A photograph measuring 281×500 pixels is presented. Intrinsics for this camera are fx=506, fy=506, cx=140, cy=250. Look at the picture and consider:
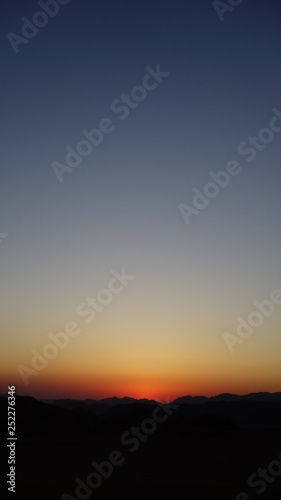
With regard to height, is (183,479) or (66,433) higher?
(66,433)

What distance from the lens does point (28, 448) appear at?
28641 mm

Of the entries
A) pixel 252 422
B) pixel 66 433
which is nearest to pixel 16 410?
pixel 66 433

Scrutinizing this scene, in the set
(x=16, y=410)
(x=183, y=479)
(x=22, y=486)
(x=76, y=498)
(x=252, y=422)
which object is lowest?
(x=252, y=422)

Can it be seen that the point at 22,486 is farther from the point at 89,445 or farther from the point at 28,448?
the point at 89,445

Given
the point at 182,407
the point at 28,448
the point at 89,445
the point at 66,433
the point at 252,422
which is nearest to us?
the point at 28,448

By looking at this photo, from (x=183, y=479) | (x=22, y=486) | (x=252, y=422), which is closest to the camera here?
(x=22, y=486)

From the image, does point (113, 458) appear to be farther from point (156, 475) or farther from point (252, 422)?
point (252, 422)

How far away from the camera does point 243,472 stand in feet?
65.5

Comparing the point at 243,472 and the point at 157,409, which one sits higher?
the point at 157,409

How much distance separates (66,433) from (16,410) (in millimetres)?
6524

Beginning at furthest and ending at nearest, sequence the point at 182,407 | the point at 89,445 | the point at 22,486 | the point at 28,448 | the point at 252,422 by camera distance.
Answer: the point at 252,422, the point at 182,407, the point at 89,445, the point at 28,448, the point at 22,486

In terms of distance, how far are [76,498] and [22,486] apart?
7.99 feet

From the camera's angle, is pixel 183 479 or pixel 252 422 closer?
pixel 183 479

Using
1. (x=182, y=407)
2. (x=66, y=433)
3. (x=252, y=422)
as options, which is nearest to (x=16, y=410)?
(x=66, y=433)
